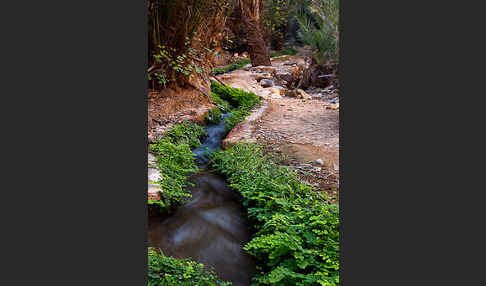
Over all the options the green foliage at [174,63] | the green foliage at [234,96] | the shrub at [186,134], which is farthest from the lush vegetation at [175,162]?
the green foliage at [234,96]

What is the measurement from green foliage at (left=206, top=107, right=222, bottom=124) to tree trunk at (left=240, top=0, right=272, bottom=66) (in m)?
7.18

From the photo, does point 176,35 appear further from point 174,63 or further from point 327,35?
point 327,35

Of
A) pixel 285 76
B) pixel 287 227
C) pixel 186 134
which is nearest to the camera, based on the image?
pixel 287 227

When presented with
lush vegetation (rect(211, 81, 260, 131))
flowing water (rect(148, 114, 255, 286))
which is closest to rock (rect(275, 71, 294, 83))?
lush vegetation (rect(211, 81, 260, 131))

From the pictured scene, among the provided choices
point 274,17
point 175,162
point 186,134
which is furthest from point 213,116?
point 274,17

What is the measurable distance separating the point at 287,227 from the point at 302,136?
262 centimetres

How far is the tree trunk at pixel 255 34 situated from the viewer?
465 inches

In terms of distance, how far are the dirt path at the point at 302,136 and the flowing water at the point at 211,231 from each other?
899mm

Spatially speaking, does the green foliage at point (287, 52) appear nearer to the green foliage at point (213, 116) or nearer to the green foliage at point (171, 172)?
the green foliage at point (213, 116)

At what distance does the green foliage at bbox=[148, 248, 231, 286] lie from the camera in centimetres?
183

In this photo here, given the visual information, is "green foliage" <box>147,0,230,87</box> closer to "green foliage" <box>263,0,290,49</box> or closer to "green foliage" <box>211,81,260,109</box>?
"green foliage" <box>211,81,260,109</box>

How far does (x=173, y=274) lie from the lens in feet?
6.38

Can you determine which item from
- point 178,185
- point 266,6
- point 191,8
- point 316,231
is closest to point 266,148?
point 178,185

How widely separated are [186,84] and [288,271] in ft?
14.7
